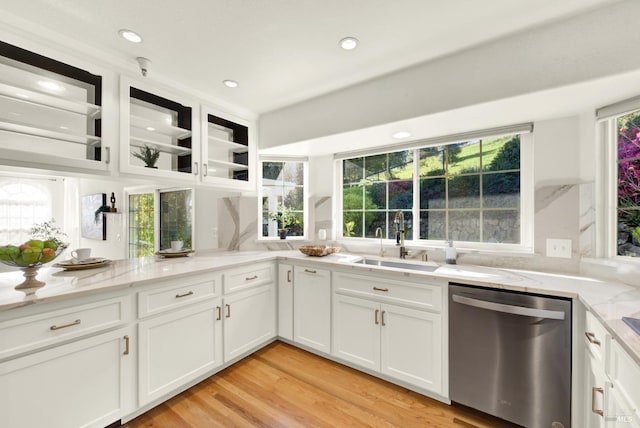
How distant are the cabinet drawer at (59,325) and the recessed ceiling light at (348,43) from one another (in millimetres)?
2066

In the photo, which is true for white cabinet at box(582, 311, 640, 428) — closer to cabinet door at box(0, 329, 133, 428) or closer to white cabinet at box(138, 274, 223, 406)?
white cabinet at box(138, 274, 223, 406)

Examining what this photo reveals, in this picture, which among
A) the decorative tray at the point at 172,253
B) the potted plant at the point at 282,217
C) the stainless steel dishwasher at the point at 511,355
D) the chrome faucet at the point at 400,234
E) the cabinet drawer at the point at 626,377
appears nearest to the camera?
the cabinet drawer at the point at 626,377

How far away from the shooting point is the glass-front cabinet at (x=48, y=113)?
1.48m

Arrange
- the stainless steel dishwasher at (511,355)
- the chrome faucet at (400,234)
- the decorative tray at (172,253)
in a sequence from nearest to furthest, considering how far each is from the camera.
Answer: the stainless steel dishwasher at (511,355) < the decorative tray at (172,253) < the chrome faucet at (400,234)

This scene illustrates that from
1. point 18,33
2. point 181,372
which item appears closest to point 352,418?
point 181,372

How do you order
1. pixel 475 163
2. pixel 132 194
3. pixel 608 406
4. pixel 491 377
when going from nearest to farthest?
pixel 608 406, pixel 491 377, pixel 475 163, pixel 132 194

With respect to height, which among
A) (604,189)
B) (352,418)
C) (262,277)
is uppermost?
(604,189)

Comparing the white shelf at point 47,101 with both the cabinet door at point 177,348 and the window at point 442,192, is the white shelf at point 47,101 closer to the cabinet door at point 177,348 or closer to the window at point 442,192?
the cabinet door at point 177,348

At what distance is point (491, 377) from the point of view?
1.61m

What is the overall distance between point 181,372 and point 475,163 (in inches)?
115

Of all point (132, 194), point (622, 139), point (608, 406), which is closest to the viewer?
point (608, 406)

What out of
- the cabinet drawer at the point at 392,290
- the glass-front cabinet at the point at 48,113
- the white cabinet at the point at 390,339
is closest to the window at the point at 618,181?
the cabinet drawer at the point at 392,290

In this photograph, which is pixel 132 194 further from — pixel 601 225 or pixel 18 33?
pixel 601 225

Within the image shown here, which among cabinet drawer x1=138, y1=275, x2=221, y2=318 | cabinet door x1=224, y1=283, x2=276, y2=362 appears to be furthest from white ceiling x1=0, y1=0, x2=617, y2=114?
cabinet door x1=224, y1=283, x2=276, y2=362
